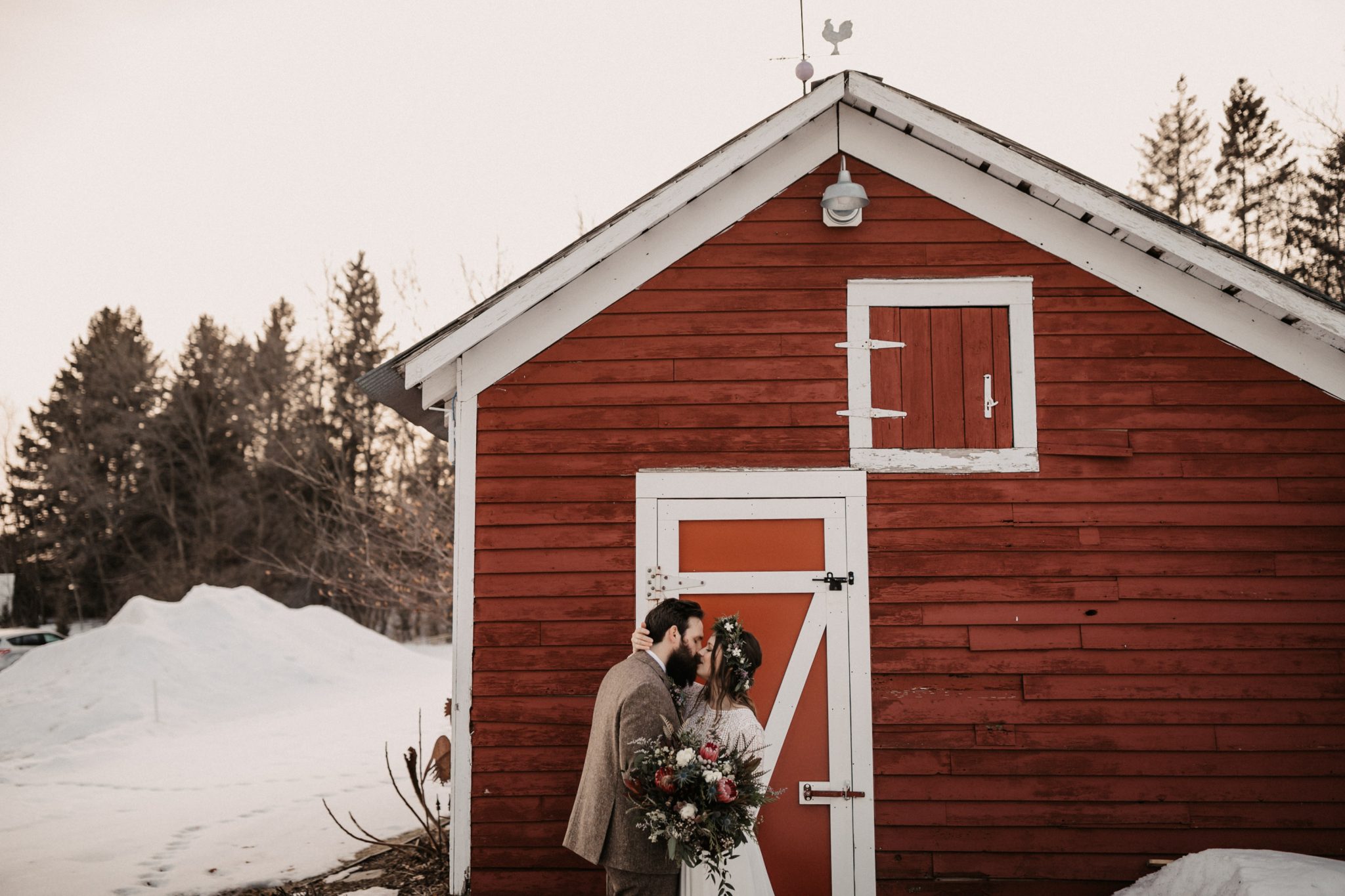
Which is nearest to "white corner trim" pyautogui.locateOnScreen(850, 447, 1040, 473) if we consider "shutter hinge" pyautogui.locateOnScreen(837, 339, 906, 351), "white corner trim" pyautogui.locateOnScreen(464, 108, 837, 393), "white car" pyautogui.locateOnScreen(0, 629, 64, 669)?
"shutter hinge" pyautogui.locateOnScreen(837, 339, 906, 351)

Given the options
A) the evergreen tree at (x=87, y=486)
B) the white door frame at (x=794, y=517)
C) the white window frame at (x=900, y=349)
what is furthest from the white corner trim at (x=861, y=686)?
the evergreen tree at (x=87, y=486)

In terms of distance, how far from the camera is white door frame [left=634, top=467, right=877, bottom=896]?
555 centimetres

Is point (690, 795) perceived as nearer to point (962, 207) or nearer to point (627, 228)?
point (627, 228)

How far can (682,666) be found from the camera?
14.8 ft

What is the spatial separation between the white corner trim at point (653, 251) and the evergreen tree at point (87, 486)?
37.4 m

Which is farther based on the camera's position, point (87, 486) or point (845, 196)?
point (87, 486)

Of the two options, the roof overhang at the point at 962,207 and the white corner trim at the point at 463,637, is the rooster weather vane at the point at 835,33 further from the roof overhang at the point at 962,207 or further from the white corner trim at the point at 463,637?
the white corner trim at the point at 463,637

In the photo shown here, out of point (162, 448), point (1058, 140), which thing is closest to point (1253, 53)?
point (1058, 140)

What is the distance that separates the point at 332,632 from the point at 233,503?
16.6 metres

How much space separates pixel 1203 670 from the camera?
5.56 meters

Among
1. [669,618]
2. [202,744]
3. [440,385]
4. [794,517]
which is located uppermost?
[440,385]

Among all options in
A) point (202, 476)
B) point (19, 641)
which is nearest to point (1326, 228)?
point (19, 641)

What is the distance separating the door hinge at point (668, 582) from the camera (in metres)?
5.63

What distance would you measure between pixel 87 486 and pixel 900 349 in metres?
40.2
